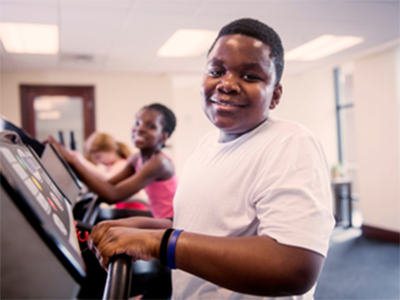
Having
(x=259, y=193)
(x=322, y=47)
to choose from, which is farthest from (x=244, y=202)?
(x=322, y=47)

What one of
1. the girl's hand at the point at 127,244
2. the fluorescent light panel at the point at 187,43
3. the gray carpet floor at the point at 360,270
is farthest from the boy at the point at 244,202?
the fluorescent light panel at the point at 187,43

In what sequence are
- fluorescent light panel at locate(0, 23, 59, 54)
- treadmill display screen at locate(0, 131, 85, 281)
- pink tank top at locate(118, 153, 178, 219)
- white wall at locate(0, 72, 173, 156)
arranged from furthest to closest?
white wall at locate(0, 72, 173, 156), fluorescent light panel at locate(0, 23, 59, 54), pink tank top at locate(118, 153, 178, 219), treadmill display screen at locate(0, 131, 85, 281)

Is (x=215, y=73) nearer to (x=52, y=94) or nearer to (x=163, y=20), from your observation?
(x=163, y=20)

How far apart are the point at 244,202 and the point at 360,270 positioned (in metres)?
3.70

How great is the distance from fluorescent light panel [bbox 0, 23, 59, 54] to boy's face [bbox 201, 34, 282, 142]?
3460 millimetres

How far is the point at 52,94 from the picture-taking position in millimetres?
6328

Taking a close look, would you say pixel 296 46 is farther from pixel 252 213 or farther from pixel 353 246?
pixel 252 213

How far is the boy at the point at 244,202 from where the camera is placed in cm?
65

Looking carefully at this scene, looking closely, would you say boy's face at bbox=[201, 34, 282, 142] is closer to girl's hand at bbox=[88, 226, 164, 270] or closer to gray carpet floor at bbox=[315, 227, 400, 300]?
girl's hand at bbox=[88, 226, 164, 270]

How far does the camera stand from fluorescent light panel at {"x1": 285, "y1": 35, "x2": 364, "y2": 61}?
15.2 ft

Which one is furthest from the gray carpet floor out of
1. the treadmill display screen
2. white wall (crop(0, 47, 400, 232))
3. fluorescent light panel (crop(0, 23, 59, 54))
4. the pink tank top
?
fluorescent light panel (crop(0, 23, 59, 54))

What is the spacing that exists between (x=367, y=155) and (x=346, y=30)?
2.06 metres

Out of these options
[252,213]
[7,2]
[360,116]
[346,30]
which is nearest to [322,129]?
[360,116]

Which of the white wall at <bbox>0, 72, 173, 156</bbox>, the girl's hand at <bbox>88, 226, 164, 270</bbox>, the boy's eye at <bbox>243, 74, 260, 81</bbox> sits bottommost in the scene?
the girl's hand at <bbox>88, 226, 164, 270</bbox>
